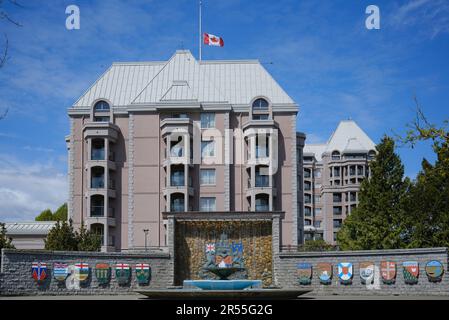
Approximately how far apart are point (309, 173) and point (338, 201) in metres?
7.51

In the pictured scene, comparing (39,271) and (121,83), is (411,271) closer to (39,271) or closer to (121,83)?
(39,271)

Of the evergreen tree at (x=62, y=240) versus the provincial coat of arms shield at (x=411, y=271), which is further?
the evergreen tree at (x=62, y=240)

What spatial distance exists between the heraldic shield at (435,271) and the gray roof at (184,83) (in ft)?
95.4

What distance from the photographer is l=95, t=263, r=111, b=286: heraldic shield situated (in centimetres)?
3559

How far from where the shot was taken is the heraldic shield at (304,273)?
119 ft

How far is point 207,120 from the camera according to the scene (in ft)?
193

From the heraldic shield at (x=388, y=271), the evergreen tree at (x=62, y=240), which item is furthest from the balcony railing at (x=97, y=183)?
the heraldic shield at (x=388, y=271)

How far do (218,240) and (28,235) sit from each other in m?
30.1

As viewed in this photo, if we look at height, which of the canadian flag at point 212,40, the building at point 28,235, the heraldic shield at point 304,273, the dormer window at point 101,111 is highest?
the canadian flag at point 212,40

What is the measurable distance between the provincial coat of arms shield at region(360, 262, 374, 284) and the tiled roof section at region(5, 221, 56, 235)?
118 ft

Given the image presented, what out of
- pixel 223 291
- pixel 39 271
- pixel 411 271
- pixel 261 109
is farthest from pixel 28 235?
pixel 411 271

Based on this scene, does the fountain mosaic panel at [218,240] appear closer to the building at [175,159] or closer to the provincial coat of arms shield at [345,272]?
the provincial coat of arms shield at [345,272]

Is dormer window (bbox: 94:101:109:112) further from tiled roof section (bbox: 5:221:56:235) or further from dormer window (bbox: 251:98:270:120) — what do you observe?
dormer window (bbox: 251:98:270:120)

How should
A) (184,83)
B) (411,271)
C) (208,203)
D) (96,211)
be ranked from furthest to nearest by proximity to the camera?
(184,83) → (208,203) → (96,211) → (411,271)
